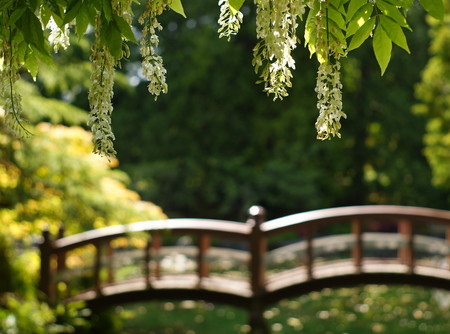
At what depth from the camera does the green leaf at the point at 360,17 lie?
217 cm

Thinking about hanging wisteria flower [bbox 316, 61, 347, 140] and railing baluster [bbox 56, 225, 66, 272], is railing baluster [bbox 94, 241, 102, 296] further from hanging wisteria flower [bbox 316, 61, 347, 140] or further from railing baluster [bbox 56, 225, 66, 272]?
hanging wisteria flower [bbox 316, 61, 347, 140]

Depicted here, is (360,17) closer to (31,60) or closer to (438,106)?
(31,60)

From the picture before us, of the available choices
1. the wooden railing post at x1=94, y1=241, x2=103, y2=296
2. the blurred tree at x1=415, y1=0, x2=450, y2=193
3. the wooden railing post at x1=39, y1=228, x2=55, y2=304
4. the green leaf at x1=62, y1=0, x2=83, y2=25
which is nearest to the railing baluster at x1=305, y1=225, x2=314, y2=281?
the wooden railing post at x1=94, y1=241, x2=103, y2=296

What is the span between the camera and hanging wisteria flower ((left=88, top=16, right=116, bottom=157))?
2172 mm

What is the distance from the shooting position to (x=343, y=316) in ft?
42.7

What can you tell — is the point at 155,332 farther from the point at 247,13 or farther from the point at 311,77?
the point at 247,13

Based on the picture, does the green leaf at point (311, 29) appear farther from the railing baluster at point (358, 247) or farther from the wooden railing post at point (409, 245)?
the wooden railing post at point (409, 245)

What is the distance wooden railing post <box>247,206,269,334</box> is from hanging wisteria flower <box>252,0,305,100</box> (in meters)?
7.04

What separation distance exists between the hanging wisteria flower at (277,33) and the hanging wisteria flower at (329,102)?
0.10 metres

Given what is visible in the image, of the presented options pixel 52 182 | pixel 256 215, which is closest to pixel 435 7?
pixel 52 182

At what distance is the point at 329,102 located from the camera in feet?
7.32

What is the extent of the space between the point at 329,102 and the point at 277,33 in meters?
0.26

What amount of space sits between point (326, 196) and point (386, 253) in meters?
4.60

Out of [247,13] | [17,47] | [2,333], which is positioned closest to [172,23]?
[247,13]
